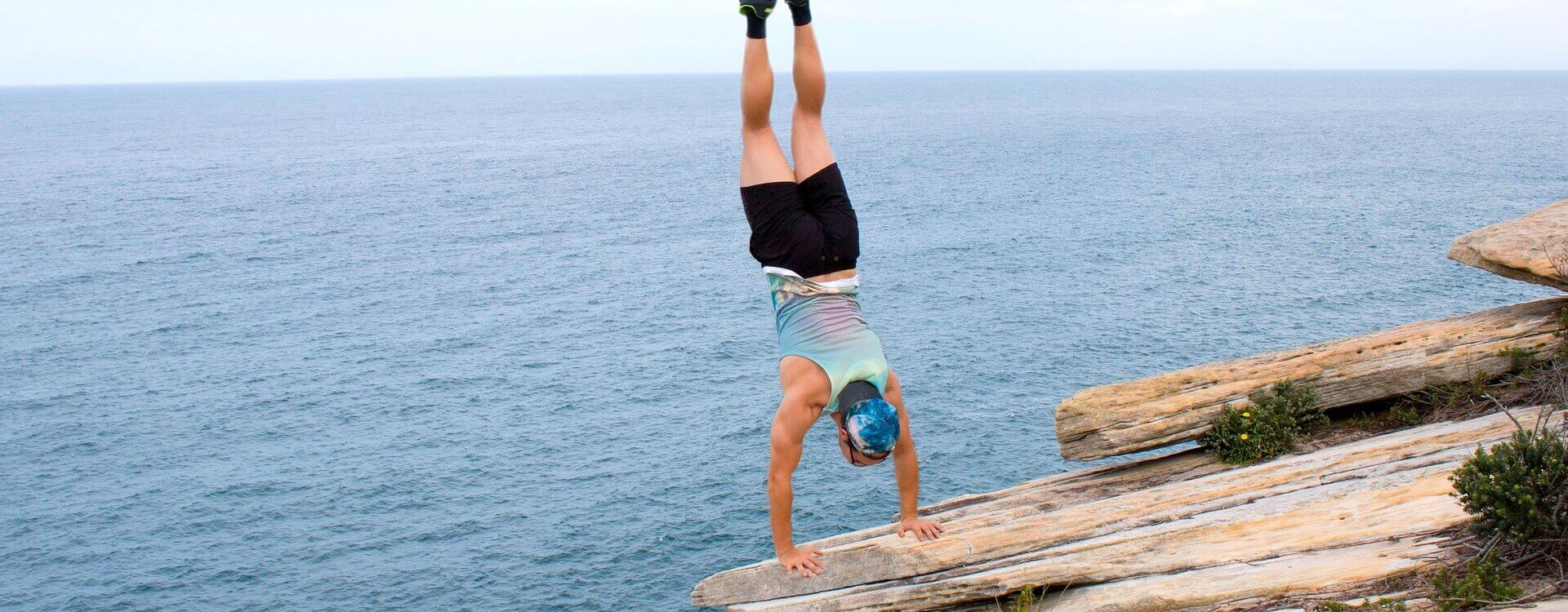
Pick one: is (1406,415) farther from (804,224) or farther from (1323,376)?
(804,224)

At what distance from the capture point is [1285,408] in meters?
15.0

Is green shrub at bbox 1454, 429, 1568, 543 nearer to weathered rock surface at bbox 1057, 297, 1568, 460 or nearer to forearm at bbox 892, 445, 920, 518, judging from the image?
weathered rock surface at bbox 1057, 297, 1568, 460

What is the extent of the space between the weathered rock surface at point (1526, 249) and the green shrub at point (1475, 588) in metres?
7.11

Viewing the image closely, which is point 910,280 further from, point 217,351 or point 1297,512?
point 1297,512

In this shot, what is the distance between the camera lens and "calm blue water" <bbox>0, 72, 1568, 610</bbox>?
44.1 meters

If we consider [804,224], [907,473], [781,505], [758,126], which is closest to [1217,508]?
[907,473]

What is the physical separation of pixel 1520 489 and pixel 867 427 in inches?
235

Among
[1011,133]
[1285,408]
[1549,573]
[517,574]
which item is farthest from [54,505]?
[1011,133]

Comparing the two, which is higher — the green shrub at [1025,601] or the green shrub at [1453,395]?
the green shrub at [1453,395]

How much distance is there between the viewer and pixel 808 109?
10500mm

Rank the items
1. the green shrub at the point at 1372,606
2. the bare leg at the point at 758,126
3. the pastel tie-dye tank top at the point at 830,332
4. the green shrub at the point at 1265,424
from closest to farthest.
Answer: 1. the green shrub at the point at 1372,606
2. the bare leg at the point at 758,126
3. the pastel tie-dye tank top at the point at 830,332
4. the green shrub at the point at 1265,424

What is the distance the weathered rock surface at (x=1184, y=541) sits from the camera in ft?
35.1

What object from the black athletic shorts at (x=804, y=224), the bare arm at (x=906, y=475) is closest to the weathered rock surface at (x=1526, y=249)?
the bare arm at (x=906, y=475)

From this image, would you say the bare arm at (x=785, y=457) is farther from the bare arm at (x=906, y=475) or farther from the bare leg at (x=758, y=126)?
the bare leg at (x=758, y=126)
